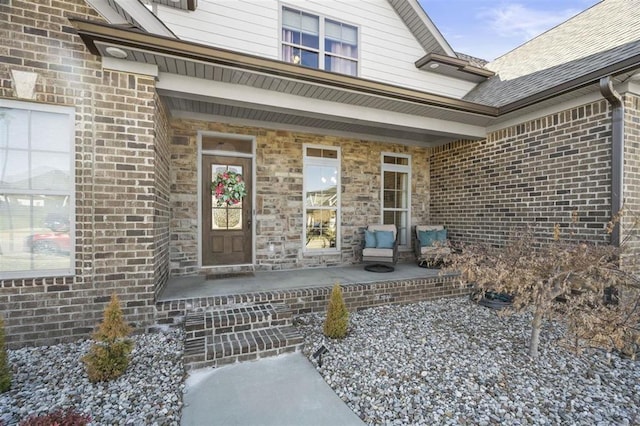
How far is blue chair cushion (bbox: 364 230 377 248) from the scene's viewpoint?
541 cm

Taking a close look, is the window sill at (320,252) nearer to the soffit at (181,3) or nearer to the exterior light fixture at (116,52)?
the exterior light fixture at (116,52)

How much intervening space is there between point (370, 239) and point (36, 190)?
185 inches

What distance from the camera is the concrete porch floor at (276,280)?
12.3 ft

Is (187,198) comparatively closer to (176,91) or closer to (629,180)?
(176,91)

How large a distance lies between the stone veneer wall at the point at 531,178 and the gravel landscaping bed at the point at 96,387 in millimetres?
5291

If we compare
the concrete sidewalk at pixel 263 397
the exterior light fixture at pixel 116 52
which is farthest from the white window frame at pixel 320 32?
the concrete sidewalk at pixel 263 397

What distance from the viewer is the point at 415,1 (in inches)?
204

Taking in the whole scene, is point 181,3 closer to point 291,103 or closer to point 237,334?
point 291,103

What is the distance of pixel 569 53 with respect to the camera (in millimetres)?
4762

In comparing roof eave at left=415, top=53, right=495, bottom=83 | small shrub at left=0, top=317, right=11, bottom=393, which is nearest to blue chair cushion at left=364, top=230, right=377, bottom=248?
roof eave at left=415, top=53, right=495, bottom=83

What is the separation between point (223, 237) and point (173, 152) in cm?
164

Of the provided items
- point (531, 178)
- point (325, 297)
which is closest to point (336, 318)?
point (325, 297)

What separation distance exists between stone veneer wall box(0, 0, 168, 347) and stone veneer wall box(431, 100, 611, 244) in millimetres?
5556

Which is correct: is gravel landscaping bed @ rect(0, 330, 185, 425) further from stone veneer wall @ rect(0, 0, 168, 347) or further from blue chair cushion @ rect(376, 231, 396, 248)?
blue chair cushion @ rect(376, 231, 396, 248)
